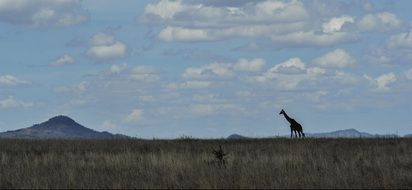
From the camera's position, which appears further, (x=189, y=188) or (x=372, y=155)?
(x=372, y=155)

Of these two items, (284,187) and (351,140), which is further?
(351,140)

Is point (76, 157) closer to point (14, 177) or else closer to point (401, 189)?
point (14, 177)

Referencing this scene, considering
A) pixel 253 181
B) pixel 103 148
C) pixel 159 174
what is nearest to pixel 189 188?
pixel 253 181

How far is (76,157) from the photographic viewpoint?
21.9 m

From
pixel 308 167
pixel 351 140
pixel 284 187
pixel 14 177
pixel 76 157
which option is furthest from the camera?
pixel 351 140

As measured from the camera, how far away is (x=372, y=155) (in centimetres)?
2197

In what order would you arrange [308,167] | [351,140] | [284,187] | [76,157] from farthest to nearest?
[351,140], [76,157], [308,167], [284,187]

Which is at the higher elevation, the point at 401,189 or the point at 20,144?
the point at 20,144

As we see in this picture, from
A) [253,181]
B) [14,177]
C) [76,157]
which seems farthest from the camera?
[76,157]

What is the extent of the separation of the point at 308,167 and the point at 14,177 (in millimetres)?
7250

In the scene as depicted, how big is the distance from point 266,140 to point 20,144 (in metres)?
10.9

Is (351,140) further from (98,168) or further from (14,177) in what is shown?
(14,177)

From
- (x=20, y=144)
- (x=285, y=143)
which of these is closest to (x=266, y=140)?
(x=285, y=143)

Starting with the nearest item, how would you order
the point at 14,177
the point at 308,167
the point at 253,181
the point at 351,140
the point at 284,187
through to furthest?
the point at 284,187, the point at 253,181, the point at 14,177, the point at 308,167, the point at 351,140
